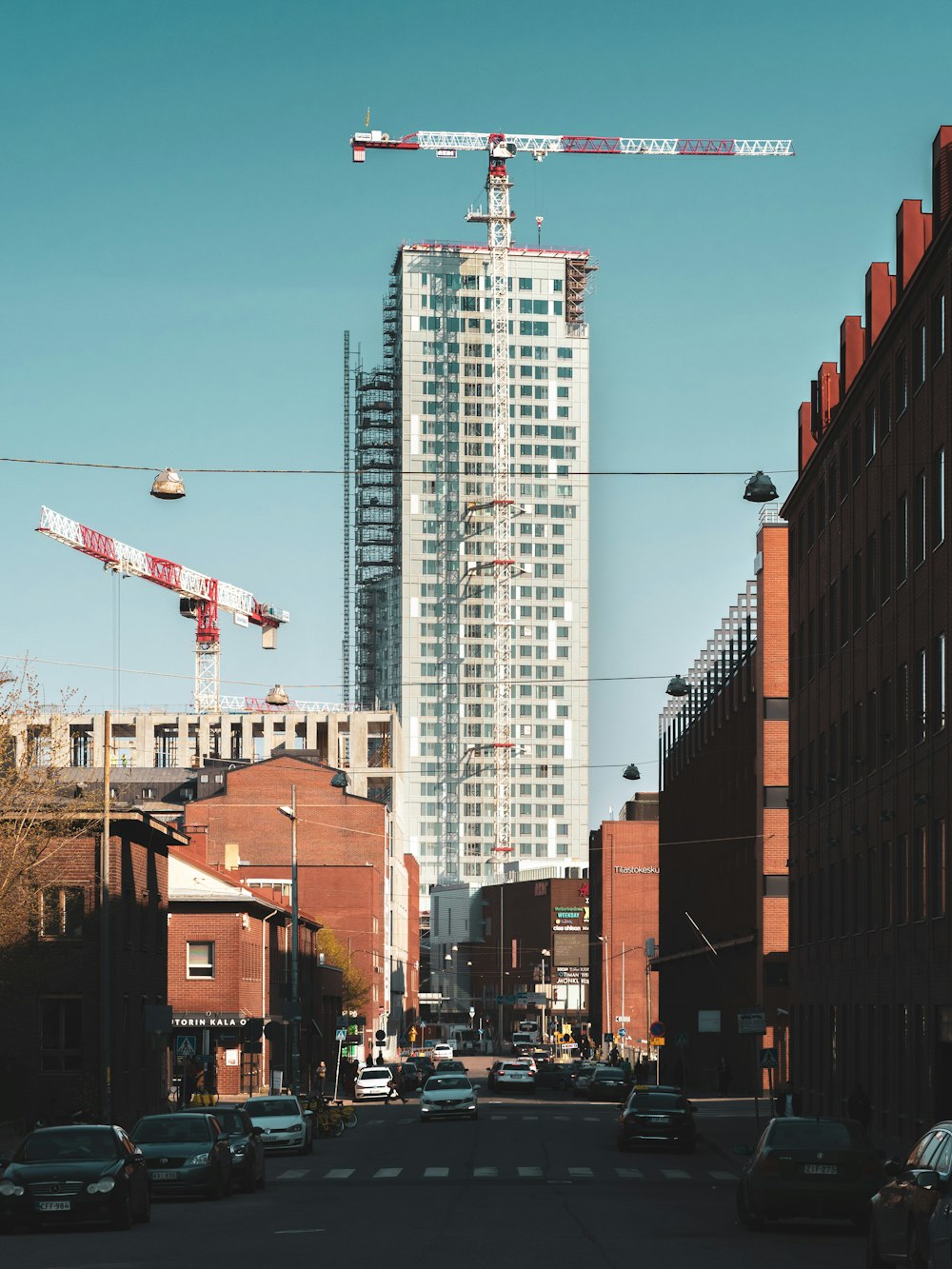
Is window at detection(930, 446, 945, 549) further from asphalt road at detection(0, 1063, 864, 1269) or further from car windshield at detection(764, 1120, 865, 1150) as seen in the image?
car windshield at detection(764, 1120, 865, 1150)

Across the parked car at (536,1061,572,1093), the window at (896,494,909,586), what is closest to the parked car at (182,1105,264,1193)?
the window at (896,494,909,586)

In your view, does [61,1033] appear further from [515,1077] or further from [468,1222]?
[515,1077]

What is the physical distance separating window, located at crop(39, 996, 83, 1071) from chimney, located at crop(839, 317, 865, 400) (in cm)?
2622

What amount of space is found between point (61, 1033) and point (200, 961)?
72.2 feet

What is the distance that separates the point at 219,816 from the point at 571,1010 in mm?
80102

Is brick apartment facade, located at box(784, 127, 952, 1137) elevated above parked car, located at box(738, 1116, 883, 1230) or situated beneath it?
elevated above

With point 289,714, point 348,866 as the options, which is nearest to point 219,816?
point 348,866

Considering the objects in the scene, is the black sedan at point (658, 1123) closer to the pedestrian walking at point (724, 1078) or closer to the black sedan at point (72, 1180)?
the black sedan at point (72, 1180)

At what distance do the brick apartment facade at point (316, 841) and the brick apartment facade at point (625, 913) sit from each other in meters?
35.5

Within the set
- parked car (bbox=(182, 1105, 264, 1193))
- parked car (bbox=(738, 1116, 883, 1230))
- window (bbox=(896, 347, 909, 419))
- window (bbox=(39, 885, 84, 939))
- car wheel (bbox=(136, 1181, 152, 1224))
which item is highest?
window (bbox=(896, 347, 909, 419))

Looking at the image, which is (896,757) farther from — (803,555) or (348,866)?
(348,866)

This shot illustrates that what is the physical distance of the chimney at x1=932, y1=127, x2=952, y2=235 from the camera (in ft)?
124

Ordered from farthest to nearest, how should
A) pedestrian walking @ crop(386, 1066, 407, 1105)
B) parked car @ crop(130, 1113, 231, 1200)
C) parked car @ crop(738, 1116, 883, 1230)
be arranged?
pedestrian walking @ crop(386, 1066, 407, 1105)
parked car @ crop(130, 1113, 231, 1200)
parked car @ crop(738, 1116, 883, 1230)

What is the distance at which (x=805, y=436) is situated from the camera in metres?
59.8
